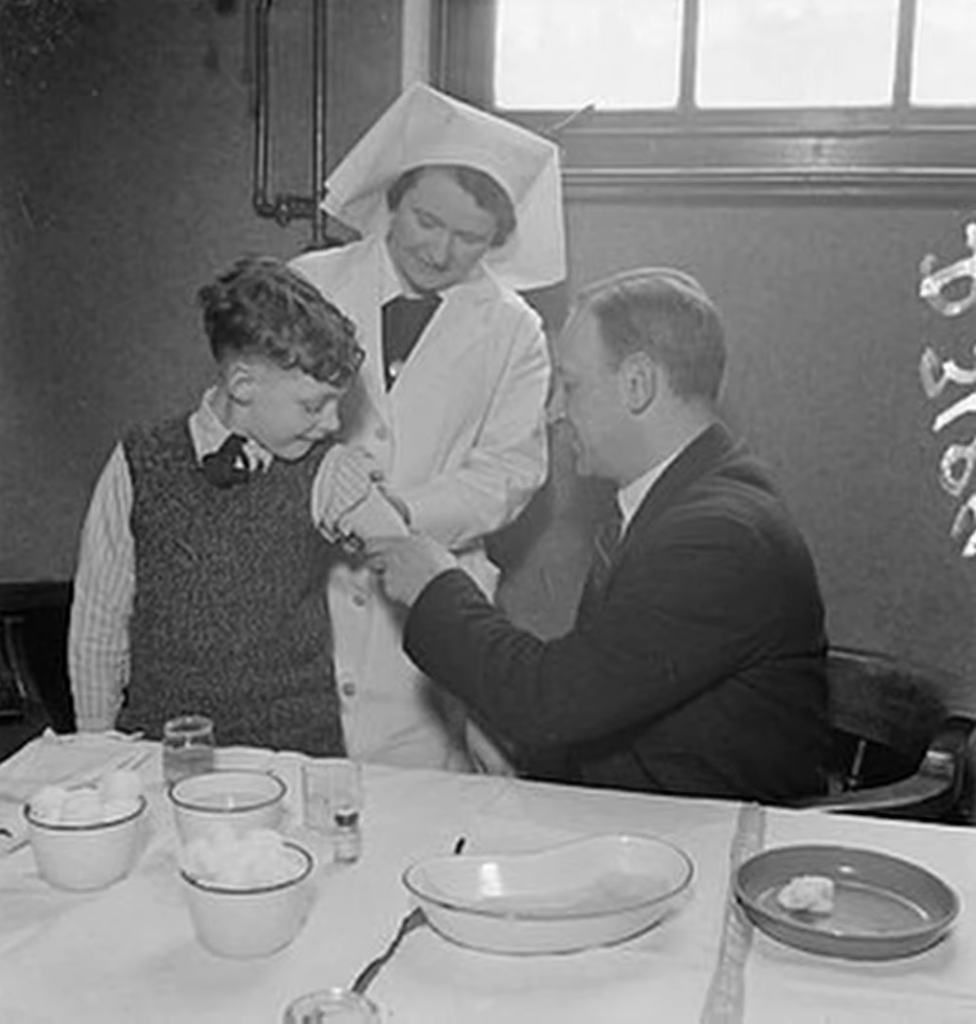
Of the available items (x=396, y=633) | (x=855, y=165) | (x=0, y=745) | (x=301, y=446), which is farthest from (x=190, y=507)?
(x=855, y=165)

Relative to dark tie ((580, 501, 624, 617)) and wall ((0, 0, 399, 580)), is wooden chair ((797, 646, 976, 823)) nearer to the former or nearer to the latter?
dark tie ((580, 501, 624, 617))

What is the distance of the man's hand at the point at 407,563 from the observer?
1.54 metres

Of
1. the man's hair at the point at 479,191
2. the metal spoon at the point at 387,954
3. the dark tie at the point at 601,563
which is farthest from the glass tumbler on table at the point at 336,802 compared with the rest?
the man's hair at the point at 479,191

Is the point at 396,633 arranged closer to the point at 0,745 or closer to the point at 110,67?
the point at 0,745

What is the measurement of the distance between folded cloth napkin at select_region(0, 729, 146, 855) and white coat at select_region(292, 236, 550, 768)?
0.36m

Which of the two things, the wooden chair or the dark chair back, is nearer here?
the wooden chair

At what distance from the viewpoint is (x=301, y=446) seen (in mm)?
1629

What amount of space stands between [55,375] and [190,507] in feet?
2.09

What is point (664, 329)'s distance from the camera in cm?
154

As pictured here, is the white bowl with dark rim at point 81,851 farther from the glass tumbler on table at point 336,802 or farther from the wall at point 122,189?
the wall at point 122,189

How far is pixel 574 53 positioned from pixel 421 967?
1368 millimetres

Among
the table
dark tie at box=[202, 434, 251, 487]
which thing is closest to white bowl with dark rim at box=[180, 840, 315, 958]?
the table

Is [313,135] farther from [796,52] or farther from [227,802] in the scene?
[227,802]

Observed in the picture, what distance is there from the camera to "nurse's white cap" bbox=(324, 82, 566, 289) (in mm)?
1764
